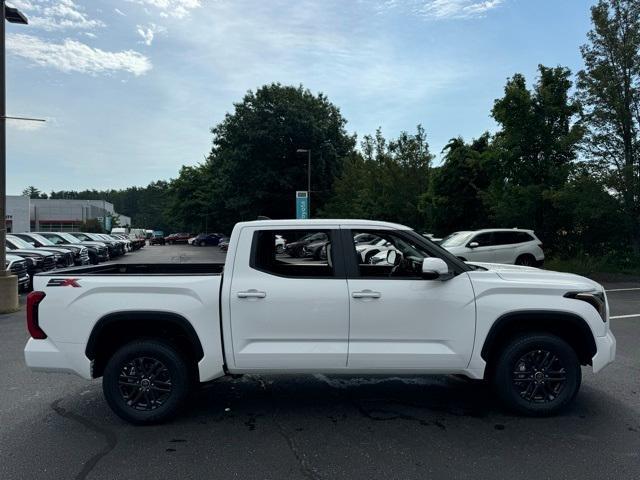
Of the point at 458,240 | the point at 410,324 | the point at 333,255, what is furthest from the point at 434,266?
the point at 458,240

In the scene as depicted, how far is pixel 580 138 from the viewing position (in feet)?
60.9

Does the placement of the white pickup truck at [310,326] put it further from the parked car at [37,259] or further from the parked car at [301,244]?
the parked car at [37,259]

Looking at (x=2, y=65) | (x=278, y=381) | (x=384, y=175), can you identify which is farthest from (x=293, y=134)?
(x=278, y=381)

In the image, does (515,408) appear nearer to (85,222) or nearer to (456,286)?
(456,286)

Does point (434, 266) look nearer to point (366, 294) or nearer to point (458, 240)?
point (366, 294)

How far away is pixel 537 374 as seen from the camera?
4.63m

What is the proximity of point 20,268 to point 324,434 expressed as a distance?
38.3 ft

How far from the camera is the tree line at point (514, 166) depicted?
60.8 feet

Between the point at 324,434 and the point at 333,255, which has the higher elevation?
the point at 333,255

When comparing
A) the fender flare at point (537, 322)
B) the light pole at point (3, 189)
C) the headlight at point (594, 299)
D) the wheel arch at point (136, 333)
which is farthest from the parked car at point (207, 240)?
the headlight at point (594, 299)

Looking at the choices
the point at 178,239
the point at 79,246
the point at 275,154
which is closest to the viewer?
the point at 79,246

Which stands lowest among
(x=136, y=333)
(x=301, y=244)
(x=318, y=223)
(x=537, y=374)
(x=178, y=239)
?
(x=178, y=239)

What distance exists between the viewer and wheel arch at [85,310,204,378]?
4.46m

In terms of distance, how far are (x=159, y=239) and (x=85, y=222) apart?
13612mm
